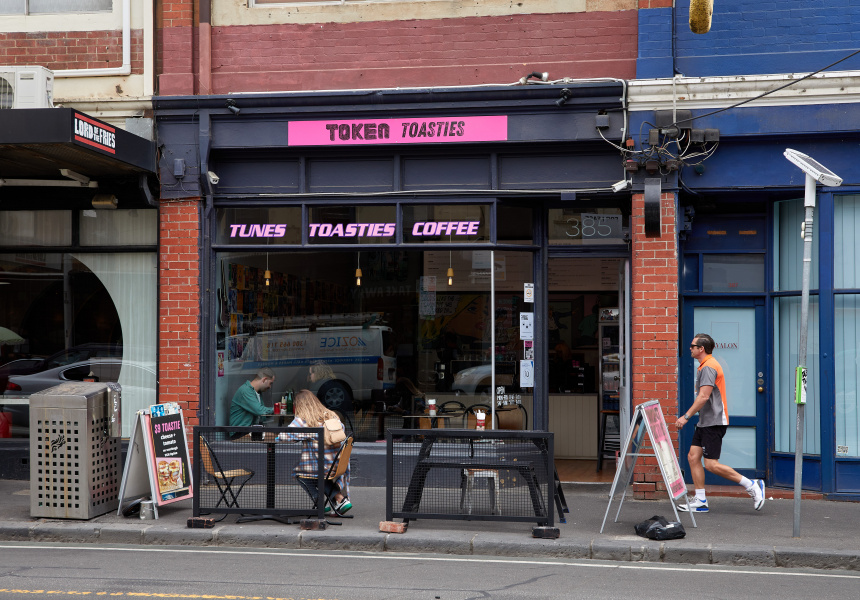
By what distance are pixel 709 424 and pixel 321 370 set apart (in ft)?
15.3

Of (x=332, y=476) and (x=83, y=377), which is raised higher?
(x=83, y=377)

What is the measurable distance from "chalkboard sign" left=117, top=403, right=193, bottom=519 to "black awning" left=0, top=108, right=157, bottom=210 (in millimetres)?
2918

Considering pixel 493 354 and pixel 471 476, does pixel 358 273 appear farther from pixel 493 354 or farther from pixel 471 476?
pixel 471 476

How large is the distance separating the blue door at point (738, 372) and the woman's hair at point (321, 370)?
4335 millimetres

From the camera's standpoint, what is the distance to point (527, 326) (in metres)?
10.3

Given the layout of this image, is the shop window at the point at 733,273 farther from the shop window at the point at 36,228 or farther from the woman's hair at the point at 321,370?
the shop window at the point at 36,228

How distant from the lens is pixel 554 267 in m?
11.4

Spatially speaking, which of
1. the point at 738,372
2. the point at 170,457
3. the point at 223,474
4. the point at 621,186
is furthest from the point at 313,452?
the point at 738,372

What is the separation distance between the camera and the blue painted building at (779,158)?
31.1 feet

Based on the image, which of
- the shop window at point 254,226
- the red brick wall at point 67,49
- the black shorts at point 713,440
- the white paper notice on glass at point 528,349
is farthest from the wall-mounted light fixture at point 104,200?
the black shorts at point 713,440

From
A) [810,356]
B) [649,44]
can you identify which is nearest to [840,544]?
[810,356]

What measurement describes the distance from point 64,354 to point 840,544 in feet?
30.3

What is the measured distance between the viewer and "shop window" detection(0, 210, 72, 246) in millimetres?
10992

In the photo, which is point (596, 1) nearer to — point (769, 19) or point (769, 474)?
point (769, 19)
